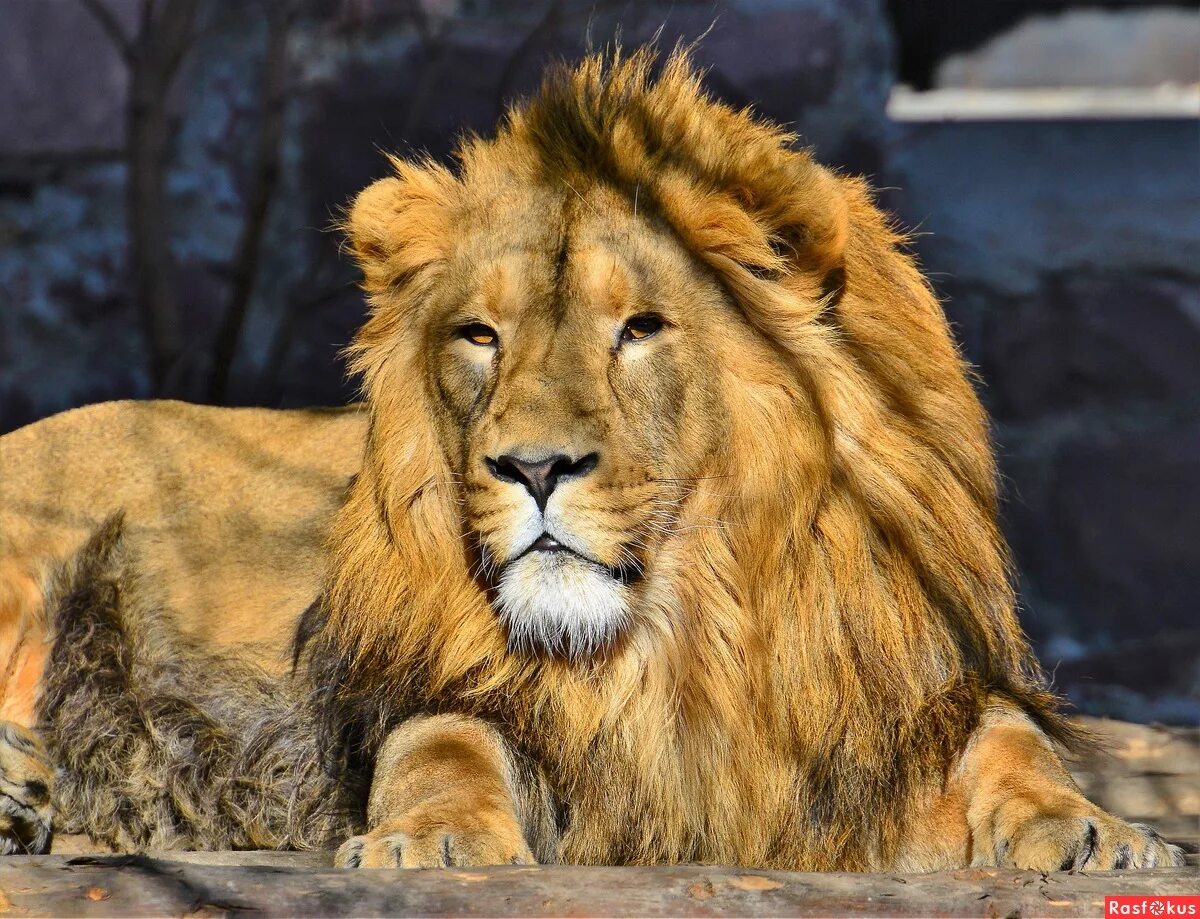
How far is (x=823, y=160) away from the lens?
17.4ft

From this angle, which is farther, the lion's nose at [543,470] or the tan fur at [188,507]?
the tan fur at [188,507]

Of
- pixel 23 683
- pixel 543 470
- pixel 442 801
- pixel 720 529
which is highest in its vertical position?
pixel 543 470

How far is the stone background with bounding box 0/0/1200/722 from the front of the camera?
5.27 meters

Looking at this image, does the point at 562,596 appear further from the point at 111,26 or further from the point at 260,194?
the point at 111,26

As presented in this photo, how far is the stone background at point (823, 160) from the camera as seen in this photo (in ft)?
17.3

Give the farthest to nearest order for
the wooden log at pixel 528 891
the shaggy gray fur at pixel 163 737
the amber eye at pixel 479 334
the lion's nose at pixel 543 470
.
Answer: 1. the shaggy gray fur at pixel 163 737
2. the amber eye at pixel 479 334
3. the lion's nose at pixel 543 470
4. the wooden log at pixel 528 891

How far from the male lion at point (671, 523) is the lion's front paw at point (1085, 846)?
53 mm

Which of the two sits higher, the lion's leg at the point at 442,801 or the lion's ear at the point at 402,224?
the lion's ear at the point at 402,224

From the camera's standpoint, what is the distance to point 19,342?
5.33 metres

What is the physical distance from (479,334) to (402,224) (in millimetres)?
339

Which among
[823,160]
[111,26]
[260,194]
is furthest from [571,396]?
[111,26]

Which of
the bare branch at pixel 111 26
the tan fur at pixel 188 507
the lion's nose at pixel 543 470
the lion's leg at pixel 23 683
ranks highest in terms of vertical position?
the bare branch at pixel 111 26

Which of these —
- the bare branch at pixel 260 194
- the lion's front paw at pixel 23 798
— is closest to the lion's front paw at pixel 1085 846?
the lion's front paw at pixel 23 798

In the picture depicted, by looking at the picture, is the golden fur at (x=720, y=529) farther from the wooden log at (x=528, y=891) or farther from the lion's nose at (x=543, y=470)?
the wooden log at (x=528, y=891)
